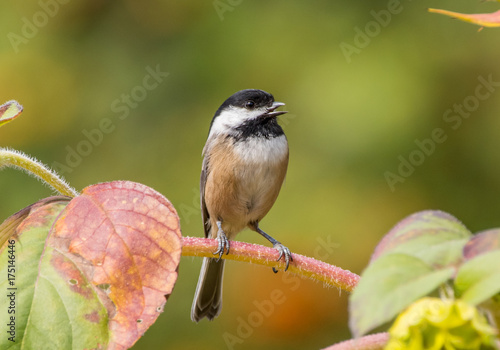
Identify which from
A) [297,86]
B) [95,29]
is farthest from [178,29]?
[297,86]

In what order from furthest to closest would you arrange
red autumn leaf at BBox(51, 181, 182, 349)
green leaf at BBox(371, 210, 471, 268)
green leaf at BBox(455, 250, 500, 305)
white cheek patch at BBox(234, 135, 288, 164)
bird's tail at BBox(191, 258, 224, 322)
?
bird's tail at BBox(191, 258, 224, 322) < white cheek patch at BBox(234, 135, 288, 164) < red autumn leaf at BBox(51, 181, 182, 349) < green leaf at BBox(371, 210, 471, 268) < green leaf at BBox(455, 250, 500, 305)

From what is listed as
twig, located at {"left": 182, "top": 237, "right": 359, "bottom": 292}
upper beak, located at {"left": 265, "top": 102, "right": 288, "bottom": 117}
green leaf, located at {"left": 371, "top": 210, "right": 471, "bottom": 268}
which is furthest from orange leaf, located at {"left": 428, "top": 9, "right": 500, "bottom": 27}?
upper beak, located at {"left": 265, "top": 102, "right": 288, "bottom": 117}

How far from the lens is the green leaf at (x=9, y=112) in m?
1.14

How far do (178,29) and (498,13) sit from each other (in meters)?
3.33

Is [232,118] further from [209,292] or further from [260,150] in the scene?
[209,292]

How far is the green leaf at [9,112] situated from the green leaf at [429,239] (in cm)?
69

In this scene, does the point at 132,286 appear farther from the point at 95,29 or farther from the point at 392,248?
the point at 95,29

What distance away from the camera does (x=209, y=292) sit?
3.20 meters

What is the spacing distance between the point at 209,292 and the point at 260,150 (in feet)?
2.58

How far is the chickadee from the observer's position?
9.47 feet

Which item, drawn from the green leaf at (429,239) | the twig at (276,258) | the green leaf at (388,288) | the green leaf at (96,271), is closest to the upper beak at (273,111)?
the twig at (276,258)

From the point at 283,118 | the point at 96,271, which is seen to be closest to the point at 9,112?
the point at 96,271

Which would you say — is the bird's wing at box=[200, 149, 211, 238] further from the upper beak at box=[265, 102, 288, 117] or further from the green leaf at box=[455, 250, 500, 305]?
the green leaf at box=[455, 250, 500, 305]

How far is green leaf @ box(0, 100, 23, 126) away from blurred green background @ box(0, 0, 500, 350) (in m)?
2.19
